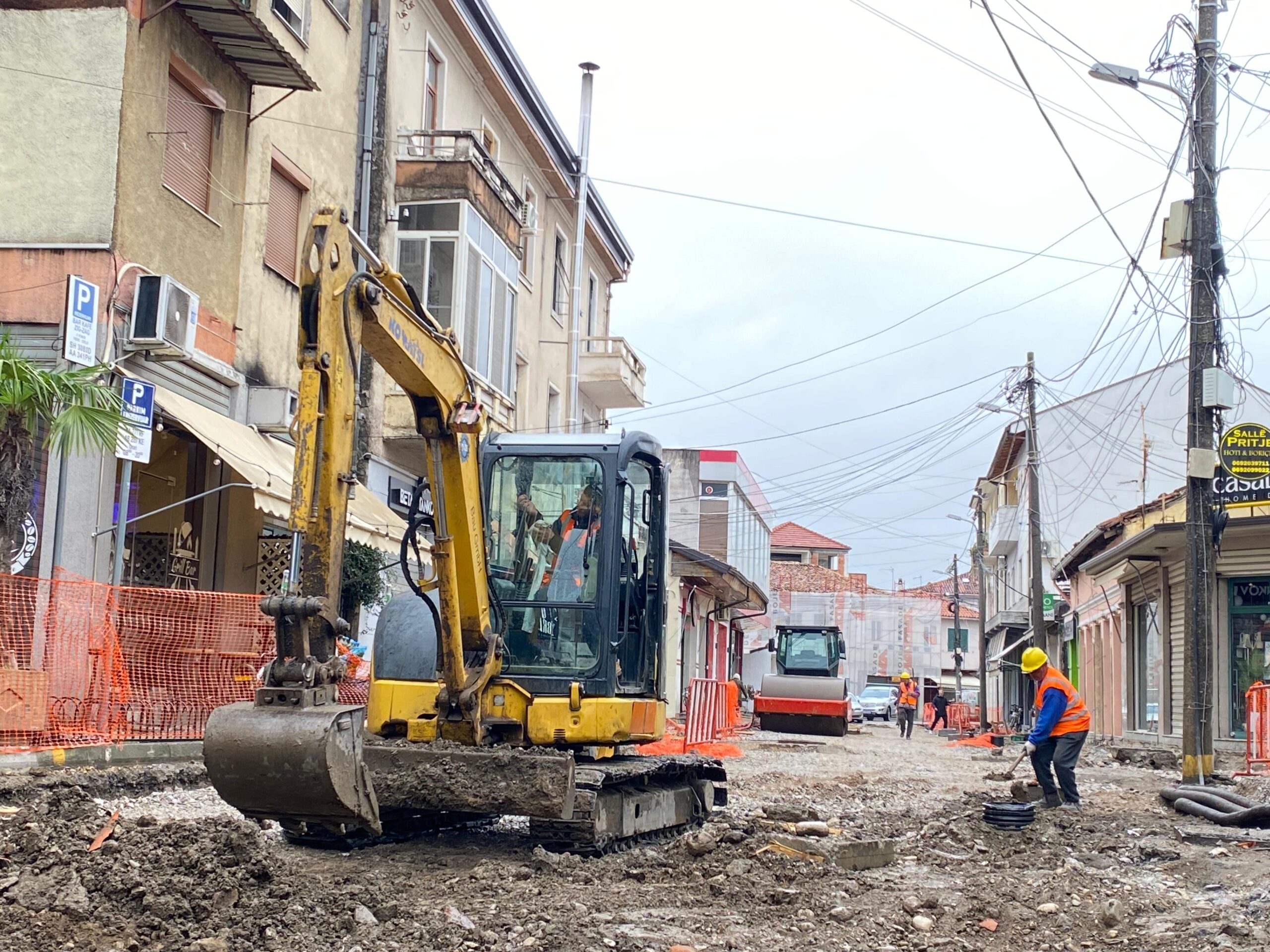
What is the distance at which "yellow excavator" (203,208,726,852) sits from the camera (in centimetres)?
680

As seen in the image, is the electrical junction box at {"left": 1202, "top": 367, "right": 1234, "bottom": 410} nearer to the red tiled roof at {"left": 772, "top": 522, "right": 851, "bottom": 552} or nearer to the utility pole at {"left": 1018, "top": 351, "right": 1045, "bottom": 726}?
the utility pole at {"left": 1018, "top": 351, "right": 1045, "bottom": 726}

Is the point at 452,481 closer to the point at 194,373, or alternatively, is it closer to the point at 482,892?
the point at 482,892

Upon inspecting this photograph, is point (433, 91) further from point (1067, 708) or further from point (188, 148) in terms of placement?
point (1067, 708)

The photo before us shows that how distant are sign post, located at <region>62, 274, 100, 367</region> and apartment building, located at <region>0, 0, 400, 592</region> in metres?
0.04

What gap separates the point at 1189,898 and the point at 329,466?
18.6 ft

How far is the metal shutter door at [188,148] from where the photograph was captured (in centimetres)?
1596

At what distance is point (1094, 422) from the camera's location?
143ft

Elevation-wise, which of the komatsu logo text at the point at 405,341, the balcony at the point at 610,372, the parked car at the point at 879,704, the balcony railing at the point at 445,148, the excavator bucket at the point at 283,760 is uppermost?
the balcony railing at the point at 445,148

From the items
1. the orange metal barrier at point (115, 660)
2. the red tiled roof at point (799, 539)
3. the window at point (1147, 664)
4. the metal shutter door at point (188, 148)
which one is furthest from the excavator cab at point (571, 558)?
the red tiled roof at point (799, 539)

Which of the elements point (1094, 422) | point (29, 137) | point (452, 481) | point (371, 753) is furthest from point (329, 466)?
point (1094, 422)

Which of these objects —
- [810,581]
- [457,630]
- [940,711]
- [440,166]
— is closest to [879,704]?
[940,711]

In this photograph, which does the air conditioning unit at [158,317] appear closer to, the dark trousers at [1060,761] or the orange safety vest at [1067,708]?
the orange safety vest at [1067,708]

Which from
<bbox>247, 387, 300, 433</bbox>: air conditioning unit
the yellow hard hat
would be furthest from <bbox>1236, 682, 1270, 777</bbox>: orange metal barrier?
<bbox>247, 387, 300, 433</bbox>: air conditioning unit

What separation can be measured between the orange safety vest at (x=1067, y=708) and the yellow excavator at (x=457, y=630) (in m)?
3.95
